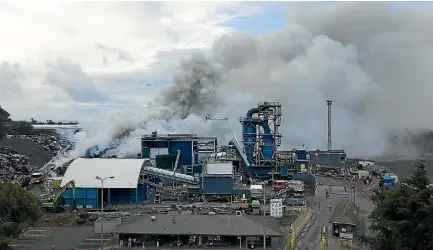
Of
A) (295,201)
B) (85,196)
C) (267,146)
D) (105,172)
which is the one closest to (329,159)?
(267,146)

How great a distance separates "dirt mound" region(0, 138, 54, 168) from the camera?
89006mm

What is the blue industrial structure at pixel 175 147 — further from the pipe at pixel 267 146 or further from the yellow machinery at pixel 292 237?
the yellow machinery at pixel 292 237

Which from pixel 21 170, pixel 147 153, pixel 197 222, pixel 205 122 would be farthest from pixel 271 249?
pixel 205 122

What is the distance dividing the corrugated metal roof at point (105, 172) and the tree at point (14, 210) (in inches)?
586

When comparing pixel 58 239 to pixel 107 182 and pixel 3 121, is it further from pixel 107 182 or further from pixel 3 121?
pixel 3 121

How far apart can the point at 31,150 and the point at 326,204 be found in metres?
65.4

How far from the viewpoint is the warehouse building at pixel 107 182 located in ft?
160

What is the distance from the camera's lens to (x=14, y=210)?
106ft

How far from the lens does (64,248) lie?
3406cm

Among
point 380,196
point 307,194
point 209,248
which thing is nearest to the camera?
point 380,196

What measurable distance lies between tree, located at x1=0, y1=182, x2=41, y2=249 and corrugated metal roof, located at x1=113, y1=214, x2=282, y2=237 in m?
5.97

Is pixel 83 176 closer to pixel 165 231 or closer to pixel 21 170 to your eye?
pixel 165 231

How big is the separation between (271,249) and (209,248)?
423 cm

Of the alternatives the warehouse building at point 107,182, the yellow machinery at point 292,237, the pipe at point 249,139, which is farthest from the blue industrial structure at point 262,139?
the yellow machinery at point 292,237
